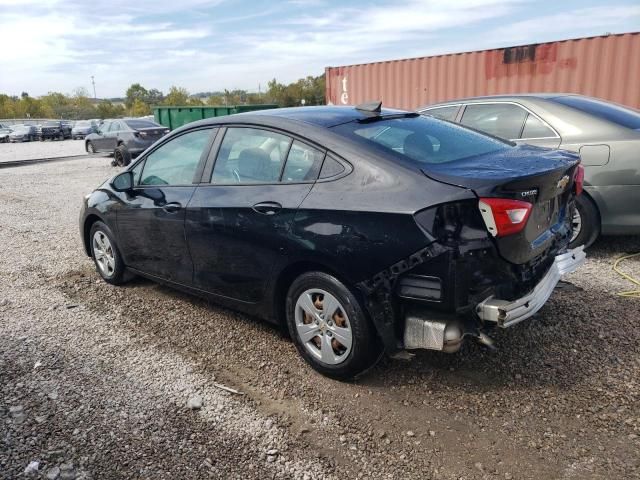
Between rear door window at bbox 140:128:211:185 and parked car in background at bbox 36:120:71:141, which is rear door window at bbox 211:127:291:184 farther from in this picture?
parked car in background at bbox 36:120:71:141

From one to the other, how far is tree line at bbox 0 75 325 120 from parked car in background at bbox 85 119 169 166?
3328 centimetres

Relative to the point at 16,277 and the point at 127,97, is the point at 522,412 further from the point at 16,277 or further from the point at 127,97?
the point at 127,97

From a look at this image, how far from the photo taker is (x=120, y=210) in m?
4.70

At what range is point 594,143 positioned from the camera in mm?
4957

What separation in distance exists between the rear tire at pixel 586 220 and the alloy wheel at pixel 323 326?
3.10 metres

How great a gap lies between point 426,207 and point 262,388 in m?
1.51

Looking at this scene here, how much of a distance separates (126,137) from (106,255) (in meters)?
14.1

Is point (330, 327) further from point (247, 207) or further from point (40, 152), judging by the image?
point (40, 152)

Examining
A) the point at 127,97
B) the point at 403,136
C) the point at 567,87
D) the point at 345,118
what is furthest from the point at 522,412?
the point at 127,97

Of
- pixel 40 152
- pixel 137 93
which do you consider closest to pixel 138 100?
pixel 137 93

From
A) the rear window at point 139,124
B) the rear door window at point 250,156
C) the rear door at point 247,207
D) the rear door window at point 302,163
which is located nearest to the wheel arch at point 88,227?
the rear door at point 247,207

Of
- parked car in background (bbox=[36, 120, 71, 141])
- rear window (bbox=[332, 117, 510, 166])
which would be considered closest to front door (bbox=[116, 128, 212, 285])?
rear window (bbox=[332, 117, 510, 166])

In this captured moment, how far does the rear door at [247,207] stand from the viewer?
10.9 feet

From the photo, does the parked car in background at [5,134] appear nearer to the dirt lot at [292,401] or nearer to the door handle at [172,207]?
the dirt lot at [292,401]
